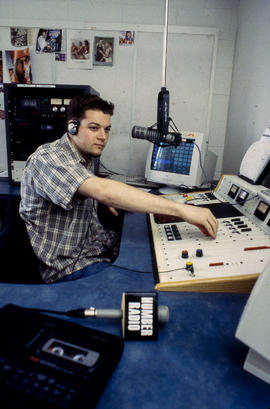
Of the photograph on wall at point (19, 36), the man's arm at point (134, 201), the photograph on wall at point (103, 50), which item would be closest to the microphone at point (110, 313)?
the man's arm at point (134, 201)

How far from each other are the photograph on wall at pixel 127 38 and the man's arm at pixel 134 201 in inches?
65.3

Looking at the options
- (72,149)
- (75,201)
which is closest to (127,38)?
(72,149)

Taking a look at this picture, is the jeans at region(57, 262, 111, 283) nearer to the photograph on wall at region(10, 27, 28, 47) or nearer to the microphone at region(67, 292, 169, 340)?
the microphone at region(67, 292, 169, 340)

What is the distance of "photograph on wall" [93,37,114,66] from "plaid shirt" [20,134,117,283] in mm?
1256

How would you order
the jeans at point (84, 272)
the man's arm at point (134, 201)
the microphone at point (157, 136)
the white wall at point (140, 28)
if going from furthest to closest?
1. the white wall at point (140, 28)
2. the microphone at point (157, 136)
3. the jeans at point (84, 272)
4. the man's arm at point (134, 201)

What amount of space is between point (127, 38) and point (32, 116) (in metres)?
0.97

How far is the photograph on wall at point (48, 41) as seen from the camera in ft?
7.47

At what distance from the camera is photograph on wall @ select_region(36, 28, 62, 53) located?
2.28m

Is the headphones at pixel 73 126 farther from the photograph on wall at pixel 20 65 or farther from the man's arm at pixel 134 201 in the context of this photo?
the photograph on wall at pixel 20 65

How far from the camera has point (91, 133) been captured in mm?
1352

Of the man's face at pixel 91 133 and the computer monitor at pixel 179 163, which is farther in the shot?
the computer monitor at pixel 179 163

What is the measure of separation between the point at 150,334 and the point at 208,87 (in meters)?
2.11

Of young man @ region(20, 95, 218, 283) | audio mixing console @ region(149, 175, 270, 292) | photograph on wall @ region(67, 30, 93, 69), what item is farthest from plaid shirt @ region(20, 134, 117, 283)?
photograph on wall @ region(67, 30, 93, 69)

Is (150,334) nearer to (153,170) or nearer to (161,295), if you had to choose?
(161,295)
